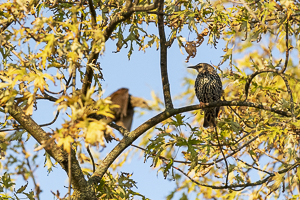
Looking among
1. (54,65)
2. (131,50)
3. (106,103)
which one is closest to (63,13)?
(131,50)

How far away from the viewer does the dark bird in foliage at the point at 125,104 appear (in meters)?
5.03

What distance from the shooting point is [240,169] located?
6.14 meters

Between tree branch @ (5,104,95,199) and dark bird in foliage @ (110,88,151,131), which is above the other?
dark bird in foliage @ (110,88,151,131)

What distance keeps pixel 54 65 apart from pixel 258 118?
10.3ft

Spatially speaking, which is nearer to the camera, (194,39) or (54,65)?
(54,65)

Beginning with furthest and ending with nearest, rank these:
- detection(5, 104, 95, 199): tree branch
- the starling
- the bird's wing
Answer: the starling → the bird's wing → detection(5, 104, 95, 199): tree branch

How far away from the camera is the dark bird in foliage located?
16.5 ft

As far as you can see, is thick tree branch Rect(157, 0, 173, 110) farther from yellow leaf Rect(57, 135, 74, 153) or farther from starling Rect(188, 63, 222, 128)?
starling Rect(188, 63, 222, 128)

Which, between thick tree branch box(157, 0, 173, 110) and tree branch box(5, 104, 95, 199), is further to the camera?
thick tree branch box(157, 0, 173, 110)

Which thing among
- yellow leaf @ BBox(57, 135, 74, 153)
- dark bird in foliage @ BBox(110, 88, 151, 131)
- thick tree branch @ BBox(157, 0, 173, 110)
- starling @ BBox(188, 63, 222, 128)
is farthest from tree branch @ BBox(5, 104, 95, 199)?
starling @ BBox(188, 63, 222, 128)

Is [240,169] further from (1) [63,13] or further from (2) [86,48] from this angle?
(2) [86,48]


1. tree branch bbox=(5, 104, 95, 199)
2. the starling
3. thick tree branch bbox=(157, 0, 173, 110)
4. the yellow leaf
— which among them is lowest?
the yellow leaf

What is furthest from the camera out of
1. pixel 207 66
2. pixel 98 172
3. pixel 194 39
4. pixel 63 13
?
pixel 207 66

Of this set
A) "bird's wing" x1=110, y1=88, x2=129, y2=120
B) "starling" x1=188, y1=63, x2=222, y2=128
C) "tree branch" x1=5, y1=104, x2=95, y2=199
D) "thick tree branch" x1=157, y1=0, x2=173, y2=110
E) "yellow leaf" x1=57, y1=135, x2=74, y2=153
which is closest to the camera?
"yellow leaf" x1=57, y1=135, x2=74, y2=153
